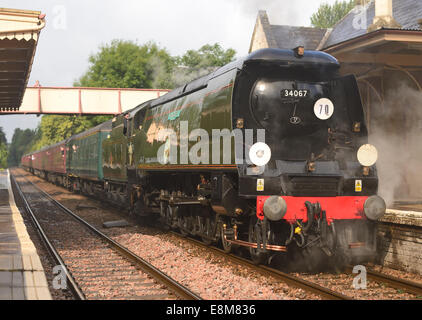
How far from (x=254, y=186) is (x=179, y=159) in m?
3.01

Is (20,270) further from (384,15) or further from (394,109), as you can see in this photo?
(384,15)

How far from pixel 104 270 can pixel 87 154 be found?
15.1 meters

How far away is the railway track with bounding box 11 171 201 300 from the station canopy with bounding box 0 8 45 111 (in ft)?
13.1

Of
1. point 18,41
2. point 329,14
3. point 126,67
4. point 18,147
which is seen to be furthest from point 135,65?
point 18,147

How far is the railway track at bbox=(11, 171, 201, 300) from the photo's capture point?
6883 millimetres

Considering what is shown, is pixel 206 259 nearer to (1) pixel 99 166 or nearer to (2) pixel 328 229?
(2) pixel 328 229

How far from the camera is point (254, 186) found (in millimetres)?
7688

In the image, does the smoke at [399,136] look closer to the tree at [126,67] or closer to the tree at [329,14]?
the tree at [126,67]

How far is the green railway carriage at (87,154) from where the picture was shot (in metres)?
20.1

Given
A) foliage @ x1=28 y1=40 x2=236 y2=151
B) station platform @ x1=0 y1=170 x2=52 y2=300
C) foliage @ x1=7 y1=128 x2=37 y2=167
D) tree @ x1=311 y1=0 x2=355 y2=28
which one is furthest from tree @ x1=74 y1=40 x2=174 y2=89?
foliage @ x1=7 y1=128 x2=37 y2=167

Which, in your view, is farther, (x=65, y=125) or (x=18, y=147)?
(x=18, y=147)

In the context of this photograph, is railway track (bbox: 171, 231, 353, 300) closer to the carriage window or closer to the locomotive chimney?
the carriage window

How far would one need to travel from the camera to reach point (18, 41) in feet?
31.0

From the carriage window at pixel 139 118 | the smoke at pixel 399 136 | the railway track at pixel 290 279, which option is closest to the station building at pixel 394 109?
the smoke at pixel 399 136
